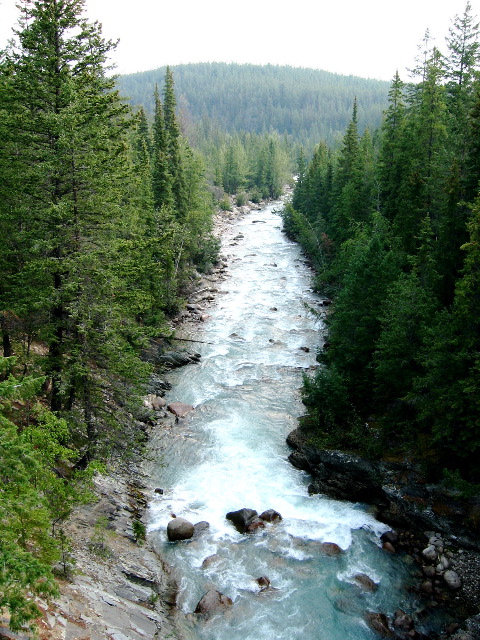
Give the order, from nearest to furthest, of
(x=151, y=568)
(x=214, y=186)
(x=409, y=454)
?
(x=151, y=568), (x=409, y=454), (x=214, y=186)

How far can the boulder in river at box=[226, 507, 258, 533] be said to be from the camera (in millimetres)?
17625

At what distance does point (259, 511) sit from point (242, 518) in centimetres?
97

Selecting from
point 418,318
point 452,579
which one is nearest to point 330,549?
point 452,579

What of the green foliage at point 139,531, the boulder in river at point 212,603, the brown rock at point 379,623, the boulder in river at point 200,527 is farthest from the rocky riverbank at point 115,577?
the brown rock at point 379,623

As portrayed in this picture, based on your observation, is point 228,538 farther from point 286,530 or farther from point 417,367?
point 417,367

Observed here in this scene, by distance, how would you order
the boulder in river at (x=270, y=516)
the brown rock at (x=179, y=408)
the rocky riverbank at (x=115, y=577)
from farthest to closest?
the brown rock at (x=179, y=408) < the boulder in river at (x=270, y=516) < the rocky riverbank at (x=115, y=577)

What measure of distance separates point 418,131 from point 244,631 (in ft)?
98.9

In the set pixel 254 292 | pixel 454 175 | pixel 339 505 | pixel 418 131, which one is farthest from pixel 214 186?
pixel 339 505

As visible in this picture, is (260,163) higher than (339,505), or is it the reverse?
(260,163)

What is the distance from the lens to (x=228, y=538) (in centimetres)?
1716

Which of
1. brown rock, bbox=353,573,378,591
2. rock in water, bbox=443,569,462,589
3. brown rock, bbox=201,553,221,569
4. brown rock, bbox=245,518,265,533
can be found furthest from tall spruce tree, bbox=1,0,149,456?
rock in water, bbox=443,569,462,589

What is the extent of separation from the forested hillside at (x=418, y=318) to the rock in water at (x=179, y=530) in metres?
6.93

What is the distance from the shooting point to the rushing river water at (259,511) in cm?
1426

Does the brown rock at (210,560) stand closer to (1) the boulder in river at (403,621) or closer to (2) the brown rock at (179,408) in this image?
(1) the boulder in river at (403,621)
